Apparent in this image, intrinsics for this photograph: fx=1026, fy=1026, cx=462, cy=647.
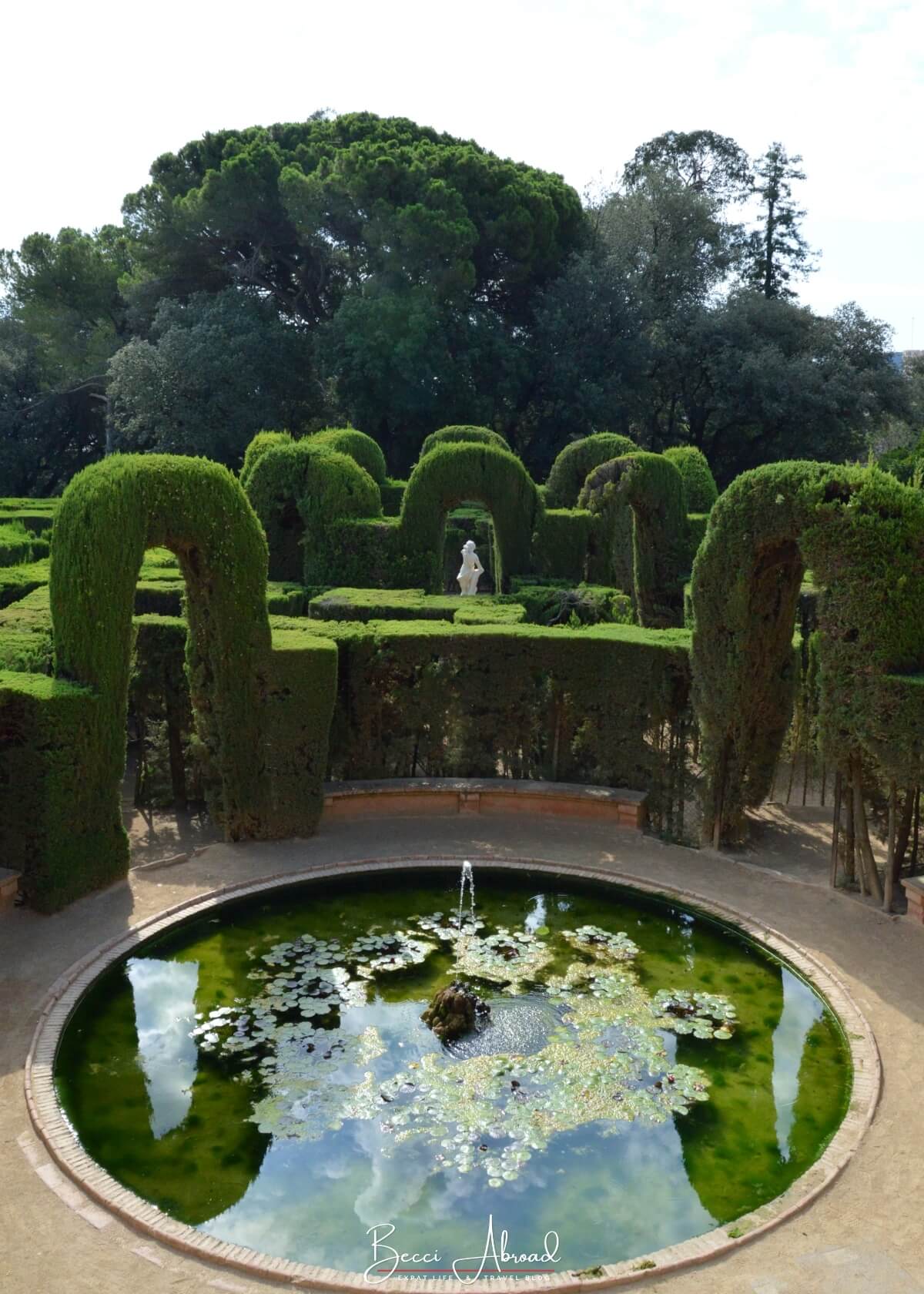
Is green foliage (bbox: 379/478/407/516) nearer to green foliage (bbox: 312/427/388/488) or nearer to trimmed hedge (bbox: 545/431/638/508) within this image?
green foliage (bbox: 312/427/388/488)

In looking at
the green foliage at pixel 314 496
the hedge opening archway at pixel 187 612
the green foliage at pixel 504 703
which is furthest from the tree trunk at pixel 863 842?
the green foliage at pixel 314 496

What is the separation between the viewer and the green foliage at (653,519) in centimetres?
1995

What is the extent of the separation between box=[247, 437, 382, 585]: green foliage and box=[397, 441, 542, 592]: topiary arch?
1.06 metres

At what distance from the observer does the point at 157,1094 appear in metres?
7.31

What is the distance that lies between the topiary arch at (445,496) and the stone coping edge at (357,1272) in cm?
910

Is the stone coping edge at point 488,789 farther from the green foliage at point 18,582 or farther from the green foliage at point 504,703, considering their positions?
the green foliage at point 18,582

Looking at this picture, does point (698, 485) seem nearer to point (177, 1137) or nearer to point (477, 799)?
point (477, 799)

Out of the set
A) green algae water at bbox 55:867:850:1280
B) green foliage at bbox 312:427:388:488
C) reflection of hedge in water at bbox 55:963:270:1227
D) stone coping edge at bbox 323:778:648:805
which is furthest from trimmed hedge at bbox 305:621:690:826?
Answer: green foliage at bbox 312:427:388:488

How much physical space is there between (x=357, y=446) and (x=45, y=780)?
52.1 feet

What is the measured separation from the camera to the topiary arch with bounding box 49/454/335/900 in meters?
10.1

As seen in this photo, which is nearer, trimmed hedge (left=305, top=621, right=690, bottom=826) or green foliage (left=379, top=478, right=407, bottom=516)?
trimmed hedge (left=305, top=621, right=690, bottom=826)

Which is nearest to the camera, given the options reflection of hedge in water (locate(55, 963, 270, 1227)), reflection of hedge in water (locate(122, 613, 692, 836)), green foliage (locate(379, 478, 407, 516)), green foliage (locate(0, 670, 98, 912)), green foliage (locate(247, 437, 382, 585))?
reflection of hedge in water (locate(55, 963, 270, 1227))

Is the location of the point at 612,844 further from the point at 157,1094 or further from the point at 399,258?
the point at 399,258

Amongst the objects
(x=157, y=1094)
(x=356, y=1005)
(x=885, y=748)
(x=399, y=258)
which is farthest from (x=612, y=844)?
(x=399, y=258)
